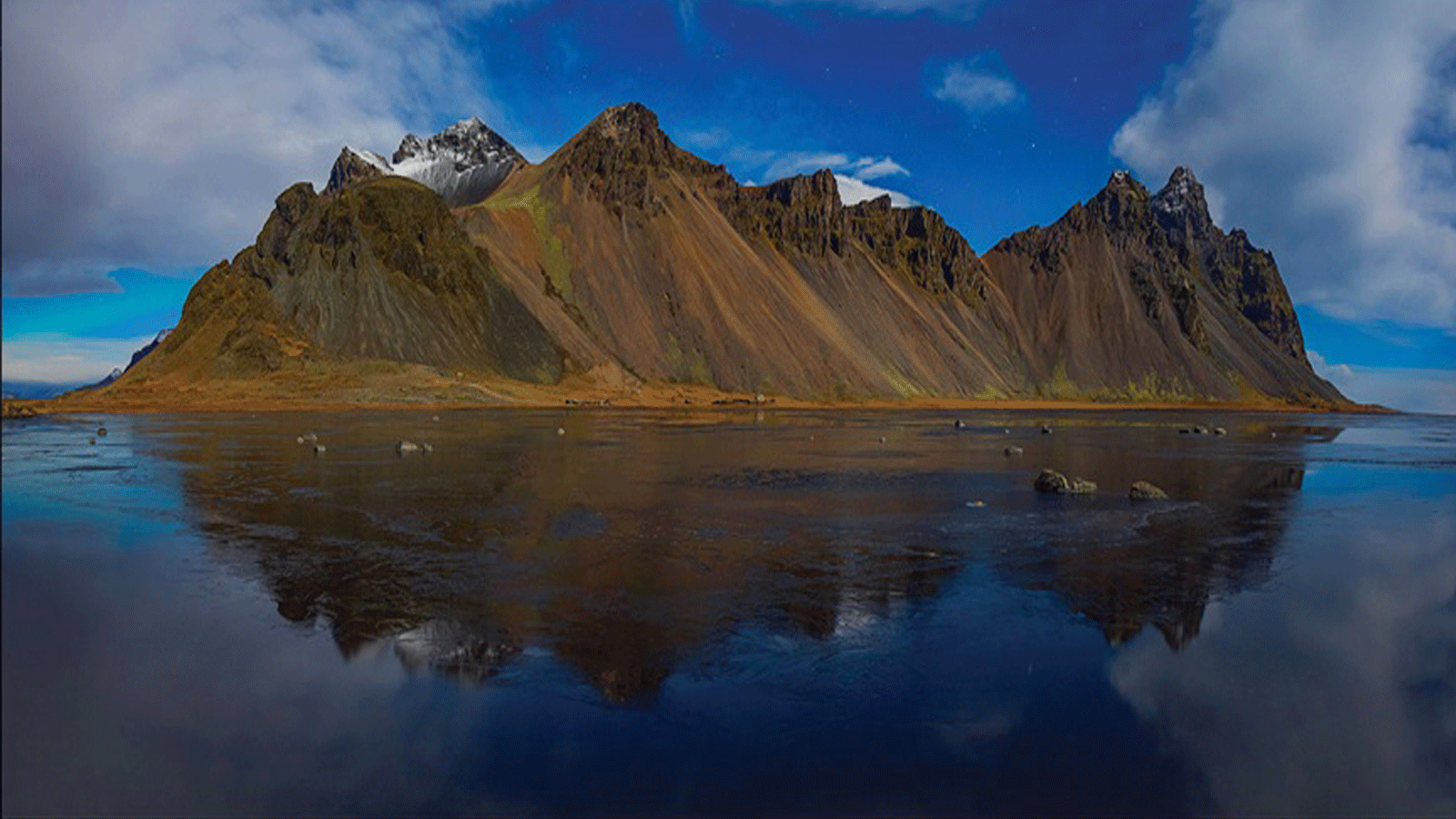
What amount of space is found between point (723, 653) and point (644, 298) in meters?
114

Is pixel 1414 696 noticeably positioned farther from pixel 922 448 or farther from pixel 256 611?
pixel 922 448

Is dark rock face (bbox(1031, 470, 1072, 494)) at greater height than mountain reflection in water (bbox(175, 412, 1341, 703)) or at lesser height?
greater

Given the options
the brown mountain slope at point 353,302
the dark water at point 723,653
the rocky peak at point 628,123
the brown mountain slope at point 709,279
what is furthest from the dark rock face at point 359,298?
the dark water at point 723,653

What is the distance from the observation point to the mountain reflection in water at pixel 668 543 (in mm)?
11047

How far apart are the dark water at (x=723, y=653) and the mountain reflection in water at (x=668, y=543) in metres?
0.11

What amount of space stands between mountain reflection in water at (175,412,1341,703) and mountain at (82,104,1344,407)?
60.3m

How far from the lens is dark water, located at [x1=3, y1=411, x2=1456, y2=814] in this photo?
22.9ft

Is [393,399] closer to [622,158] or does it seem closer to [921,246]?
[622,158]

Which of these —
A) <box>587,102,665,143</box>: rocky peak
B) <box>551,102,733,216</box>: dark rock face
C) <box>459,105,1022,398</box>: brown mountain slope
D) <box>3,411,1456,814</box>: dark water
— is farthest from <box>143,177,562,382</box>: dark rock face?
<box>3,411,1456,814</box>: dark water

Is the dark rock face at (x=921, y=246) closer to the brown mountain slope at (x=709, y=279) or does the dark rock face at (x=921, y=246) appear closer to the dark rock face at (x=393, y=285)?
the brown mountain slope at (x=709, y=279)

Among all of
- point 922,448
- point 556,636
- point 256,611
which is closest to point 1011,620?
point 556,636

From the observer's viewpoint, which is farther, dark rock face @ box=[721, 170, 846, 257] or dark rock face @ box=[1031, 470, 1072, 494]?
dark rock face @ box=[721, 170, 846, 257]

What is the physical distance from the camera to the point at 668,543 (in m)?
16.6

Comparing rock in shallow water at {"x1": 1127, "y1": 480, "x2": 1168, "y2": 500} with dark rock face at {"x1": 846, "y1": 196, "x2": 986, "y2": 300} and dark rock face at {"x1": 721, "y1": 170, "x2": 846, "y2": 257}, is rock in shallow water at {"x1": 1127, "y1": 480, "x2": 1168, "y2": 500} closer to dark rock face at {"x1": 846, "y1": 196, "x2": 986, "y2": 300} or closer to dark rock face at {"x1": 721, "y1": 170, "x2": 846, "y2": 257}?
dark rock face at {"x1": 721, "y1": 170, "x2": 846, "y2": 257}
